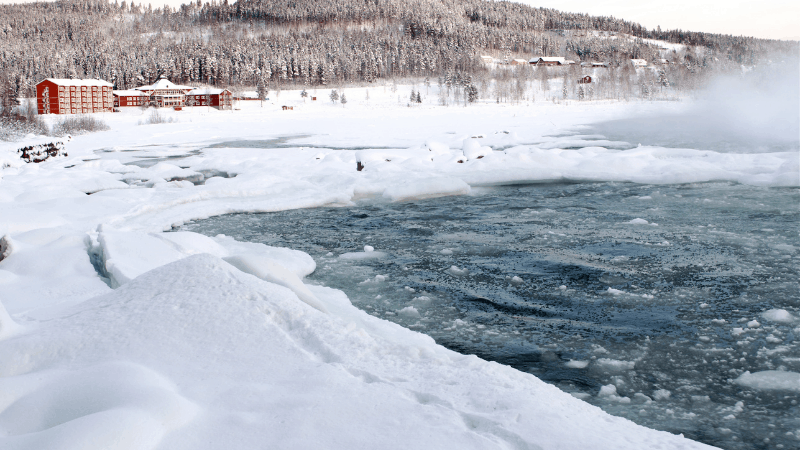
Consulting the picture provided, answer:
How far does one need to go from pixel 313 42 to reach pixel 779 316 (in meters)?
115

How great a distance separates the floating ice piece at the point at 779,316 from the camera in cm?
461

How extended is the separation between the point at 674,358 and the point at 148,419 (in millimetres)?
3317

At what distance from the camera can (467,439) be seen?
8.05ft

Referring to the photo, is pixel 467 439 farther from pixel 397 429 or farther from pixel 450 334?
pixel 450 334

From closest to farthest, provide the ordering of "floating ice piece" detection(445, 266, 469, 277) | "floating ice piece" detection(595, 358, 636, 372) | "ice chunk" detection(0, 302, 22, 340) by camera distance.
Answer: "ice chunk" detection(0, 302, 22, 340)
"floating ice piece" detection(595, 358, 636, 372)
"floating ice piece" detection(445, 266, 469, 277)

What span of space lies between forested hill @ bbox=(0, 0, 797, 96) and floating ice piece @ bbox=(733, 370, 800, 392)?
82.1 m

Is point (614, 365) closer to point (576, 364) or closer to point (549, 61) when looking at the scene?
point (576, 364)

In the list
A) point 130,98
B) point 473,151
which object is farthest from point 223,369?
point 130,98

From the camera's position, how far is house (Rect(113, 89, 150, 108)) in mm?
67875

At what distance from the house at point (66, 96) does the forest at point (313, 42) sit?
11248 millimetres

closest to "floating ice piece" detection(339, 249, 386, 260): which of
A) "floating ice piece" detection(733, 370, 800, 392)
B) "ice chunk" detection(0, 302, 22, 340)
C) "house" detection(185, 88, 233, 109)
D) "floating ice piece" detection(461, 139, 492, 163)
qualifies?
"ice chunk" detection(0, 302, 22, 340)

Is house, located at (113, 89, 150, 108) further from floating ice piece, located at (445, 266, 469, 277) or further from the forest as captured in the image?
floating ice piece, located at (445, 266, 469, 277)

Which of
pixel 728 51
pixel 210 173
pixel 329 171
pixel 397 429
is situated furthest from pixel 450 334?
pixel 728 51

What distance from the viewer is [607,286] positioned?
5.73 metres
